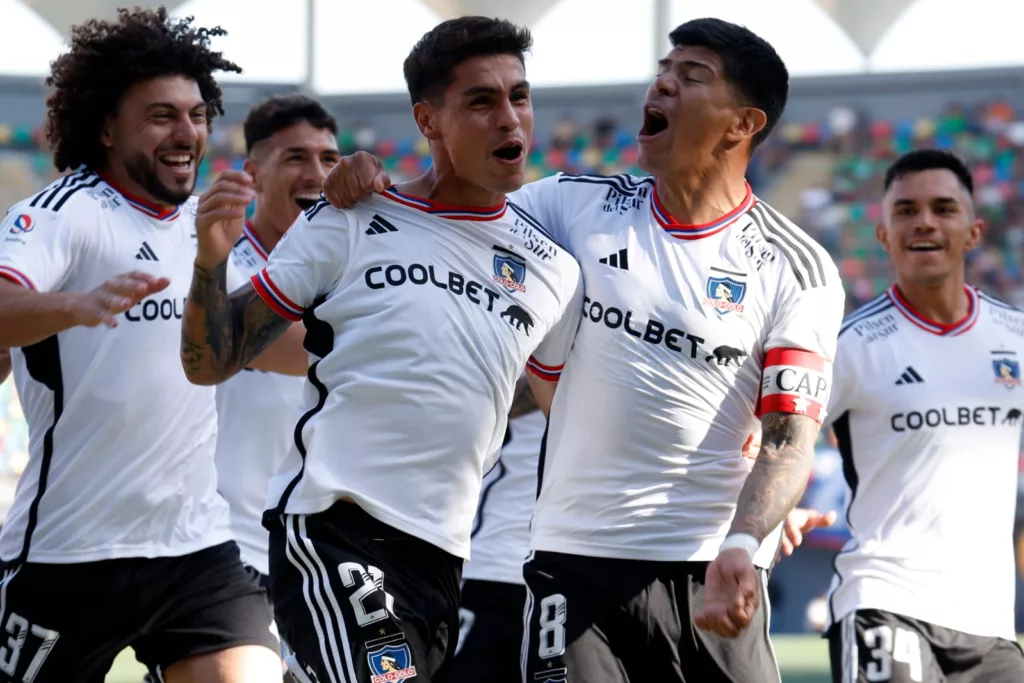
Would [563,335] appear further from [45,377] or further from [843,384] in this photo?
[843,384]

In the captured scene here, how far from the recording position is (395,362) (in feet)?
11.4

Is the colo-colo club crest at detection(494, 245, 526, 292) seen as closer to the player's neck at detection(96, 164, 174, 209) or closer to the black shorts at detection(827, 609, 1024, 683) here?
the player's neck at detection(96, 164, 174, 209)

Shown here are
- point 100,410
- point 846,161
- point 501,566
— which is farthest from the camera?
point 846,161

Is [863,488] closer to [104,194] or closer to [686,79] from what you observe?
[686,79]

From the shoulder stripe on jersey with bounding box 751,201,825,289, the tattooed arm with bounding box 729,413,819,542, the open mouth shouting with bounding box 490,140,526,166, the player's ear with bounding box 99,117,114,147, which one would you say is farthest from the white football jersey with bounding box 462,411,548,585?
the player's ear with bounding box 99,117,114,147

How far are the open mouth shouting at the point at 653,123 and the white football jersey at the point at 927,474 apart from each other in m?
1.61

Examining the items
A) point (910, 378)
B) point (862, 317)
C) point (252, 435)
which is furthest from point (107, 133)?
point (910, 378)

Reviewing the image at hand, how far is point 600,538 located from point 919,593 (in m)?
1.82

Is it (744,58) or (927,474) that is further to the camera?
(927,474)

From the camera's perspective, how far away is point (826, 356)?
396 cm

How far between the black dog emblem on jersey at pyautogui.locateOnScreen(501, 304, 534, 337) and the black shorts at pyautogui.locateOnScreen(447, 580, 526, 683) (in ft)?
5.06

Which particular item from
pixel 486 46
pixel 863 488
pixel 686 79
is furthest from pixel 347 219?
pixel 863 488

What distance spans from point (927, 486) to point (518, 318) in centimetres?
223

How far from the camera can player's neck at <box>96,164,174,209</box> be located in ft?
15.3
